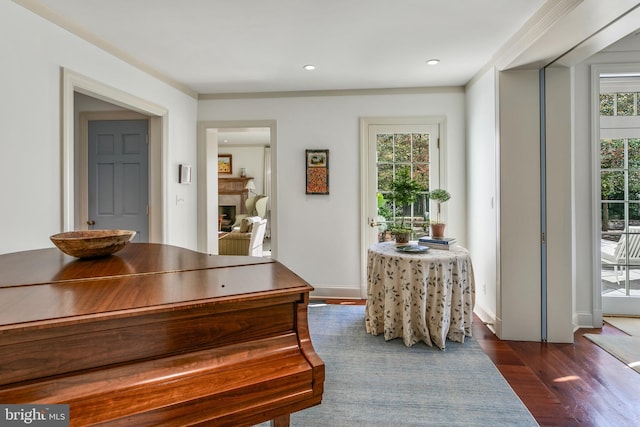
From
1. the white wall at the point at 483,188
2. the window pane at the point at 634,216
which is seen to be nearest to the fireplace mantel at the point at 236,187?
the white wall at the point at 483,188

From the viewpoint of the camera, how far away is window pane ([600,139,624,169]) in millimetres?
3229

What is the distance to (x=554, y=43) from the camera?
2324mm

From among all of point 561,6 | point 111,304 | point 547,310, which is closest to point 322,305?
point 547,310

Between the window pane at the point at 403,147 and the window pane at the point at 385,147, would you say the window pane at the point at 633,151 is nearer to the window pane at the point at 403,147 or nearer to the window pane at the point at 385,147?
the window pane at the point at 403,147

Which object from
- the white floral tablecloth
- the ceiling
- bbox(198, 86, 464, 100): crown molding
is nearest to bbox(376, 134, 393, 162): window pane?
bbox(198, 86, 464, 100): crown molding

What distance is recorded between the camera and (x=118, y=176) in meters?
3.55

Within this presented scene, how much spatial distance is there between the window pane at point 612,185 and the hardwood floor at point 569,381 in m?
1.39

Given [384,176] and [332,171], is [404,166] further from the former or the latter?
[332,171]

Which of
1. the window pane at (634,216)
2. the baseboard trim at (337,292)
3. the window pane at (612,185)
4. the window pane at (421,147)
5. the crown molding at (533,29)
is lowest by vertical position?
the baseboard trim at (337,292)

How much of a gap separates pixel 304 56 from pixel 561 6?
1861 millimetres

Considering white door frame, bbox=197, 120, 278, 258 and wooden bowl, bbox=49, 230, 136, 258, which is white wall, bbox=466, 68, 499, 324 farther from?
wooden bowl, bbox=49, 230, 136, 258

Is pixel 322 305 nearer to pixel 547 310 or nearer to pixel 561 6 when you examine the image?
pixel 547 310

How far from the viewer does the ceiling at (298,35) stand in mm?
2197

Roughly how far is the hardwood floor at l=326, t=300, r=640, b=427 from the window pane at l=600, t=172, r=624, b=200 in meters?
1.39
